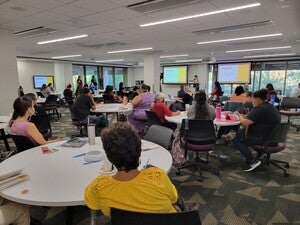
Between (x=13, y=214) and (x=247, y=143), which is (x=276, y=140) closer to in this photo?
(x=247, y=143)

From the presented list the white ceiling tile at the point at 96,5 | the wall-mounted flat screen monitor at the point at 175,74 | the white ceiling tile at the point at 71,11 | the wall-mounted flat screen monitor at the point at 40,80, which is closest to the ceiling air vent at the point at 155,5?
the white ceiling tile at the point at 96,5

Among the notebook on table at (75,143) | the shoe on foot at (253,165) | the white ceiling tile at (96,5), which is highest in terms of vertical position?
the white ceiling tile at (96,5)

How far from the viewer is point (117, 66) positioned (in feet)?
59.7

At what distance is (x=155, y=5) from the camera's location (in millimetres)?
3873

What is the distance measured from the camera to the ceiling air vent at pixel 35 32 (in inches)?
225

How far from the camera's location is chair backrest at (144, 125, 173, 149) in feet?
8.13

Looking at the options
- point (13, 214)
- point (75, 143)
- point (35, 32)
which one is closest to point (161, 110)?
point (75, 143)

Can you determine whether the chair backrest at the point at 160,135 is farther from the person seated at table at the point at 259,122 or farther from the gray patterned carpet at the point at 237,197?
the person seated at table at the point at 259,122

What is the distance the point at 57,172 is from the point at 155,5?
129 inches

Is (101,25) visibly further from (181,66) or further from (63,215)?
(181,66)

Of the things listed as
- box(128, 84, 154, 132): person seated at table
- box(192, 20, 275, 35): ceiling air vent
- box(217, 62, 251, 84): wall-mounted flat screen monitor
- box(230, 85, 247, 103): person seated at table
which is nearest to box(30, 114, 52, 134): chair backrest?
box(128, 84, 154, 132): person seated at table

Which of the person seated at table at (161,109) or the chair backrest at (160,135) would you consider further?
the person seated at table at (161,109)

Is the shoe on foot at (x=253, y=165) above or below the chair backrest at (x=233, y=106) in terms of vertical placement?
below

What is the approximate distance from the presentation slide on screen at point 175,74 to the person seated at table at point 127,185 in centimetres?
1535
